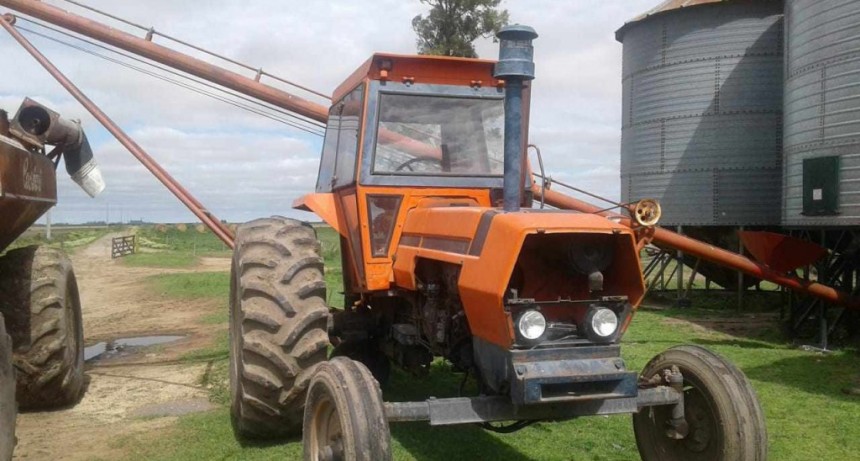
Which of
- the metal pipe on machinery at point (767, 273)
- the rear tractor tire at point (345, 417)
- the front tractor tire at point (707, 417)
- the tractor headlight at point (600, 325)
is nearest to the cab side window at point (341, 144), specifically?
the rear tractor tire at point (345, 417)

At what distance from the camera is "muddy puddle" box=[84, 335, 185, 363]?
987cm

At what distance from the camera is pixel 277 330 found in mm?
4984

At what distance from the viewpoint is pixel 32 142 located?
6359 mm

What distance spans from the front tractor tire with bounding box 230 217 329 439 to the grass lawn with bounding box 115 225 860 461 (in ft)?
1.26

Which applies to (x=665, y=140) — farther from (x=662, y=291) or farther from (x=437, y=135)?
(x=437, y=135)

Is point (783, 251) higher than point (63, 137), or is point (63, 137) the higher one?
point (63, 137)

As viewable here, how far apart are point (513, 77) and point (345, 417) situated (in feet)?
6.37

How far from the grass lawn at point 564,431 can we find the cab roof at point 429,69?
2549mm

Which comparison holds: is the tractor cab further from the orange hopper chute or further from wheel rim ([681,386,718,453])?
the orange hopper chute

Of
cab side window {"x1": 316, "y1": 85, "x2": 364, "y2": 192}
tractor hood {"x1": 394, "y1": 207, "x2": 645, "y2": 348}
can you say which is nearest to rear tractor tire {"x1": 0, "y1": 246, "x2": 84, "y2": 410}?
cab side window {"x1": 316, "y1": 85, "x2": 364, "y2": 192}

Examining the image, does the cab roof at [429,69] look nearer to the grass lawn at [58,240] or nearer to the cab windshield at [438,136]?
the cab windshield at [438,136]

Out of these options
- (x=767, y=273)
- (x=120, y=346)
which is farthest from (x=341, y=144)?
(x=767, y=273)

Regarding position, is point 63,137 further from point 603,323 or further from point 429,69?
Result: point 603,323

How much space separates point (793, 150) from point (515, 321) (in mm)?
9244
